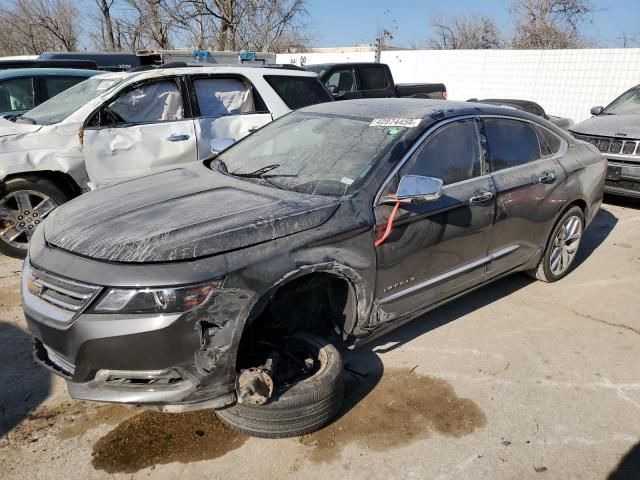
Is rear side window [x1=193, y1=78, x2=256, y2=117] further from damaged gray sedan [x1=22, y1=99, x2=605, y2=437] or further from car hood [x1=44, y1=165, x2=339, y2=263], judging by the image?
car hood [x1=44, y1=165, x2=339, y2=263]

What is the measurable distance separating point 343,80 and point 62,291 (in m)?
9.70

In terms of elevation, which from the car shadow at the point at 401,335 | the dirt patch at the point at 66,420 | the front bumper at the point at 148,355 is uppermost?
the front bumper at the point at 148,355

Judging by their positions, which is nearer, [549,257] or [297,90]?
[549,257]

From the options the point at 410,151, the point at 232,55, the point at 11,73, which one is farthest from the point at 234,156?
the point at 232,55

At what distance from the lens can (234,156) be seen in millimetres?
3967

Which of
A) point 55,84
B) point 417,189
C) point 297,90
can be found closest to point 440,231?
point 417,189

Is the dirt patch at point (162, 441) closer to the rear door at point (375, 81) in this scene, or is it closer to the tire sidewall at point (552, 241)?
the tire sidewall at point (552, 241)

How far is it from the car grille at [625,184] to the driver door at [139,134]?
563 cm

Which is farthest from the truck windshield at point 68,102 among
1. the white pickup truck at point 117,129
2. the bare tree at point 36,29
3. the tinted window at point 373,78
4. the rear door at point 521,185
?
the bare tree at point 36,29

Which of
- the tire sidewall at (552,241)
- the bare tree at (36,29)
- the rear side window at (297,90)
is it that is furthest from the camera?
the bare tree at (36,29)

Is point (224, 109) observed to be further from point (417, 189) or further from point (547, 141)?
point (417, 189)

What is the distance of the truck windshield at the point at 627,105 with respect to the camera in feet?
27.5

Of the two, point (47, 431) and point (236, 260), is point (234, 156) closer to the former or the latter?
point (236, 260)

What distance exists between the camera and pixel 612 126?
7.71 metres
